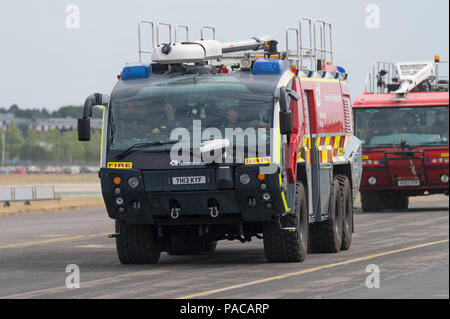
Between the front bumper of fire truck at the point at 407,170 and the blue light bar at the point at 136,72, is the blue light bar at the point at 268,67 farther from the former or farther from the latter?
the front bumper of fire truck at the point at 407,170

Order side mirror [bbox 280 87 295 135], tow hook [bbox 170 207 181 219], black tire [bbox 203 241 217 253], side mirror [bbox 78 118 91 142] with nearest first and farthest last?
side mirror [bbox 280 87 295 135] → tow hook [bbox 170 207 181 219] → side mirror [bbox 78 118 91 142] → black tire [bbox 203 241 217 253]

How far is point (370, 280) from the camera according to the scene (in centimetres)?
1470

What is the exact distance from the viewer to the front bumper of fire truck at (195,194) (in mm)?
16156

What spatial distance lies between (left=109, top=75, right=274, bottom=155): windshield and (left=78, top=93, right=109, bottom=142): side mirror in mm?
189

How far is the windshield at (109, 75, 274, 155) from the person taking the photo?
1630cm

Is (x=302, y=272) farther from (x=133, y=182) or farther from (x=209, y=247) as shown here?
(x=209, y=247)

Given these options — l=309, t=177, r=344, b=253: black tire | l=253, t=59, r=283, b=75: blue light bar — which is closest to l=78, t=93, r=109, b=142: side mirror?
l=253, t=59, r=283, b=75: blue light bar

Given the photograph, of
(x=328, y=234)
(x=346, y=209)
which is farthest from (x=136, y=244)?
(x=346, y=209)

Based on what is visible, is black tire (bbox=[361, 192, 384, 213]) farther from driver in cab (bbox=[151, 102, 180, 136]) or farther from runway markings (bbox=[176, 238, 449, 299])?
driver in cab (bbox=[151, 102, 180, 136])

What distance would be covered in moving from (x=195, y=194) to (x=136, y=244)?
1617 millimetres

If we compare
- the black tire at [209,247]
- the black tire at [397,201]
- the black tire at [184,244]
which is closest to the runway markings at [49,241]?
the black tire at [209,247]

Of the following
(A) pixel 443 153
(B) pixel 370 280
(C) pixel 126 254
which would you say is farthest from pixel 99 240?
(A) pixel 443 153

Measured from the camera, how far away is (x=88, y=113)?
16875mm

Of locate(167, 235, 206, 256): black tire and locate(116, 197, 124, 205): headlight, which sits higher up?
locate(116, 197, 124, 205): headlight
